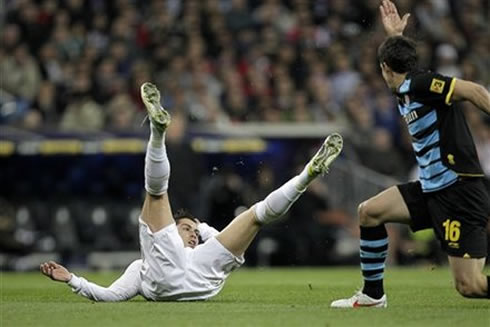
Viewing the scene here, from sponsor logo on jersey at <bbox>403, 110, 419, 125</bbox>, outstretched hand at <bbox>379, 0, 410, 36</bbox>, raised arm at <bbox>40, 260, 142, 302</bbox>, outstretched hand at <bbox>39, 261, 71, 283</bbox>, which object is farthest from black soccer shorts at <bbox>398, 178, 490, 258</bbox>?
outstretched hand at <bbox>39, 261, 71, 283</bbox>

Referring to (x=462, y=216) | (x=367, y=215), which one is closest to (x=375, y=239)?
(x=367, y=215)

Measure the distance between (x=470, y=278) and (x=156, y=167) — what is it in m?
2.52

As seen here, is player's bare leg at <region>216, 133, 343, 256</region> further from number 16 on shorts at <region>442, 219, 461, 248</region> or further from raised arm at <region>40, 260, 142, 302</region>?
number 16 on shorts at <region>442, 219, 461, 248</region>

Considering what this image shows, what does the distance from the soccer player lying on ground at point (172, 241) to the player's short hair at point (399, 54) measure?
0.75 m

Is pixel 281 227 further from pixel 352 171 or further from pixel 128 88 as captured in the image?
pixel 128 88

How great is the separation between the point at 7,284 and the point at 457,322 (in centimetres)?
729

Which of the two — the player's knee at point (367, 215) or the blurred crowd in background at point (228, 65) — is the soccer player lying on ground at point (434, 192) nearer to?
the player's knee at point (367, 215)

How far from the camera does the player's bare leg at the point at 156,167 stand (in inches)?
384

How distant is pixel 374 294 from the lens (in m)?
9.89

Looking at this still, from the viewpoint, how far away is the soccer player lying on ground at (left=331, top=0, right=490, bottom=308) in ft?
31.2

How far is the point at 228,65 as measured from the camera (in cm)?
2155

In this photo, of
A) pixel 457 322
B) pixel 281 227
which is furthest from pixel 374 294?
pixel 281 227

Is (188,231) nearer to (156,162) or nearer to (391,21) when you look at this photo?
(156,162)

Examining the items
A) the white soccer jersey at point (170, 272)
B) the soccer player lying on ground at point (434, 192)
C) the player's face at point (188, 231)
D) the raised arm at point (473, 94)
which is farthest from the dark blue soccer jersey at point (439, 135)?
the player's face at point (188, 231)
